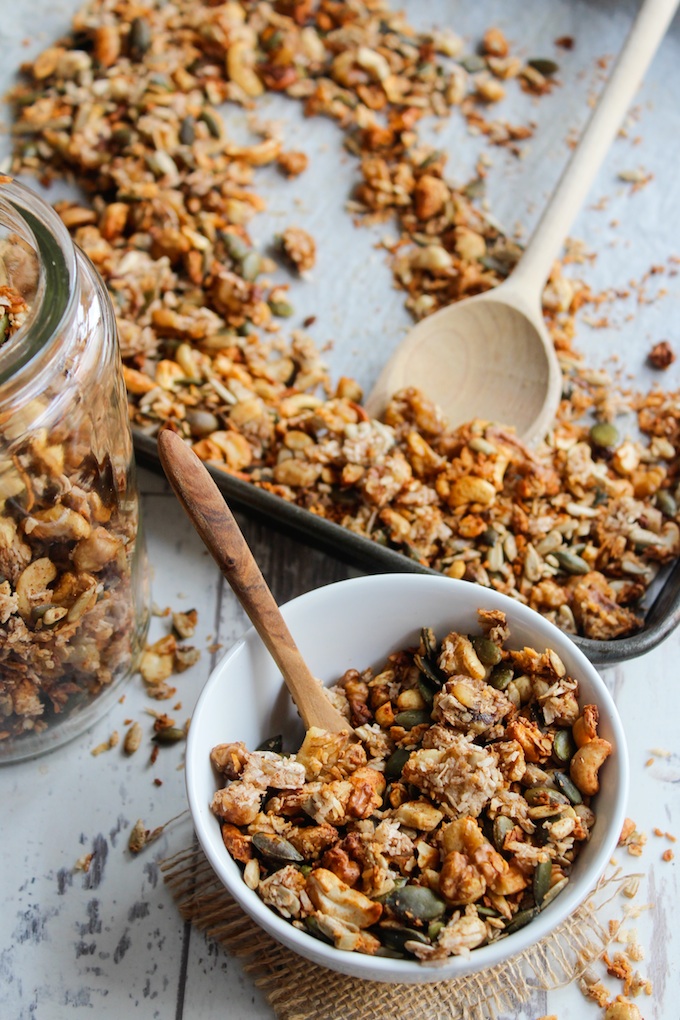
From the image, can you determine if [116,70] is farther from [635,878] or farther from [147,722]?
[635,878]

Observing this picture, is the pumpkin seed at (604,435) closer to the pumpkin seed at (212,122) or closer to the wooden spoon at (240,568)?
the wooden spoon at (240,568)

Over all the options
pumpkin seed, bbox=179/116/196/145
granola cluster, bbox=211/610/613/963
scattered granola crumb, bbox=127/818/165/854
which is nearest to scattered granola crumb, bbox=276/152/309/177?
pumpkin seed, bbox=179/116/196/145

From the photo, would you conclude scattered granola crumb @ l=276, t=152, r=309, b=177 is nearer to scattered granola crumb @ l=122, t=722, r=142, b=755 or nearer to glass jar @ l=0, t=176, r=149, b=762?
glass jar @ l=0, t=176, r=149, b=762

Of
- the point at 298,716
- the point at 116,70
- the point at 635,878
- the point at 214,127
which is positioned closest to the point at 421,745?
the point at 298,716

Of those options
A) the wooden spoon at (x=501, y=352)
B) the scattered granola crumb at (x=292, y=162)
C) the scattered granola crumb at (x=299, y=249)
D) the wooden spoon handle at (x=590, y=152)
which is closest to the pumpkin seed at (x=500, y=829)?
the wooden spoon at (x=501, y=352)

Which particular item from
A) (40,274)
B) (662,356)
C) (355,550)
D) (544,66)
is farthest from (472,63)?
(40,274)

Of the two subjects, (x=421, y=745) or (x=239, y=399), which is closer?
(x=421, y=745)
